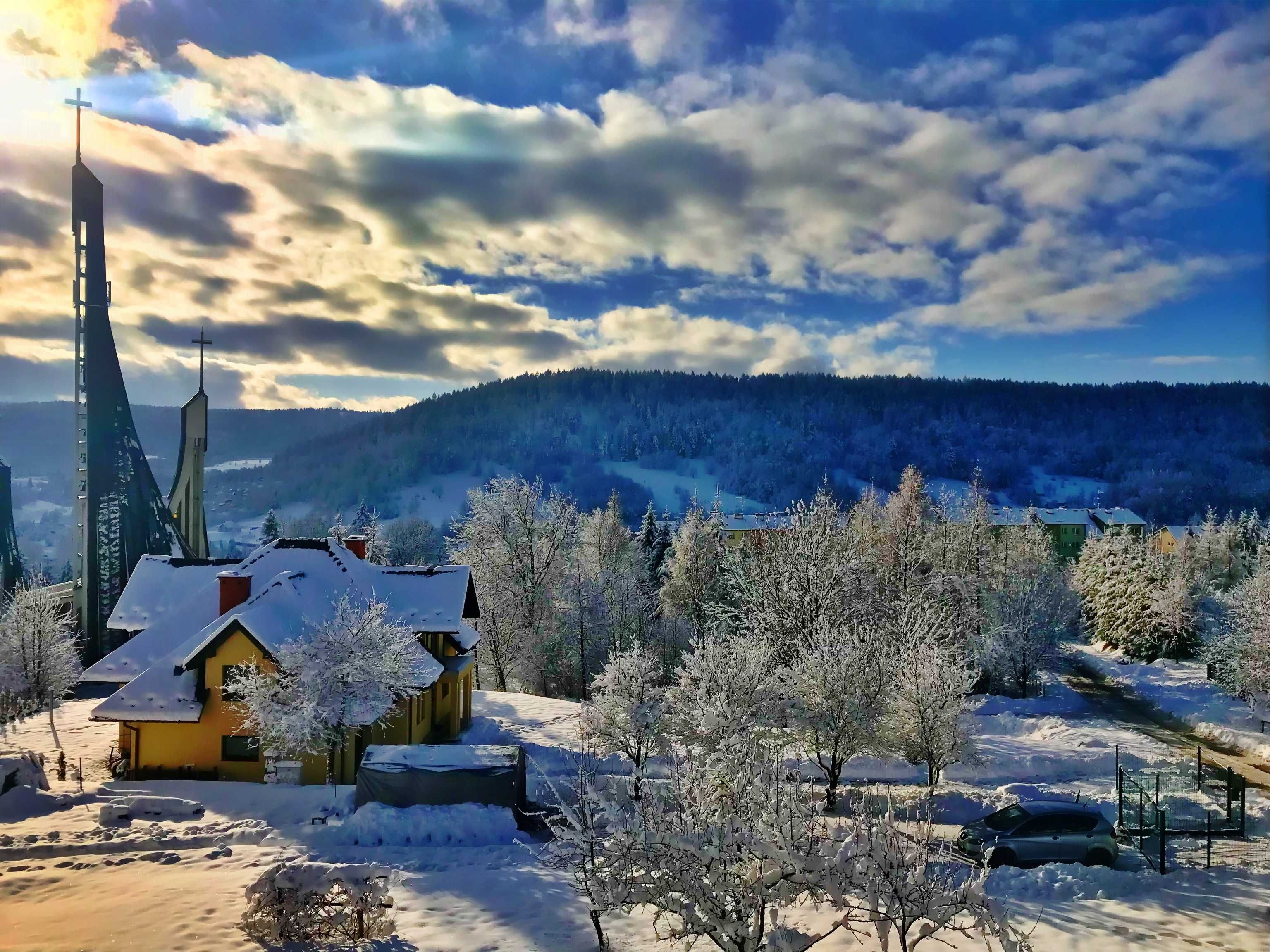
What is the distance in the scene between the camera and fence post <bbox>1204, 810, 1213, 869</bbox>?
14734mm

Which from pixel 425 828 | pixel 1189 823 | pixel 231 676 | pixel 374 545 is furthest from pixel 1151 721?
pixel 374 545

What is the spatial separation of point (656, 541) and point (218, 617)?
44.7m

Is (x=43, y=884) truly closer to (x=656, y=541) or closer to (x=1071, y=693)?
(x=1071, y=693)

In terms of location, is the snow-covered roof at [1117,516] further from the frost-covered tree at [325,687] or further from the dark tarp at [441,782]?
the frost-covered tree at [325,687]

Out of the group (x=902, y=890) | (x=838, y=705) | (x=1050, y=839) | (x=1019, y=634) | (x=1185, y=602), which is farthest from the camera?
(x=1185, y=602)

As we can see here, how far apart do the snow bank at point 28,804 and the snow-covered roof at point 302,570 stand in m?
5.89

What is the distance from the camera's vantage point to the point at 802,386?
198m

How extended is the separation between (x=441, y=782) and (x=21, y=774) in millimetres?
10427

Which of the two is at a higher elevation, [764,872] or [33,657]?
[764,872]

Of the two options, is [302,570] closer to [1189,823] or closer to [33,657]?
[33,657]

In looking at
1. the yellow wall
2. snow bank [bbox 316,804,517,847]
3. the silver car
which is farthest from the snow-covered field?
the yellow wall

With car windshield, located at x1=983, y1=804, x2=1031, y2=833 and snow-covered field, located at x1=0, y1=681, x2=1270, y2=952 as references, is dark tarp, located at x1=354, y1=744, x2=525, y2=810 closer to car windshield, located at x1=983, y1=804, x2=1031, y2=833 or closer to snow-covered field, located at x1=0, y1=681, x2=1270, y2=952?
snow-covered field, located at x1=0, y1=681, x2=1270, y2=952

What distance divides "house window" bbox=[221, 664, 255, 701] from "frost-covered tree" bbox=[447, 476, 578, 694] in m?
18.0

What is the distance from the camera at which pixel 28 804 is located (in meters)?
17.4
